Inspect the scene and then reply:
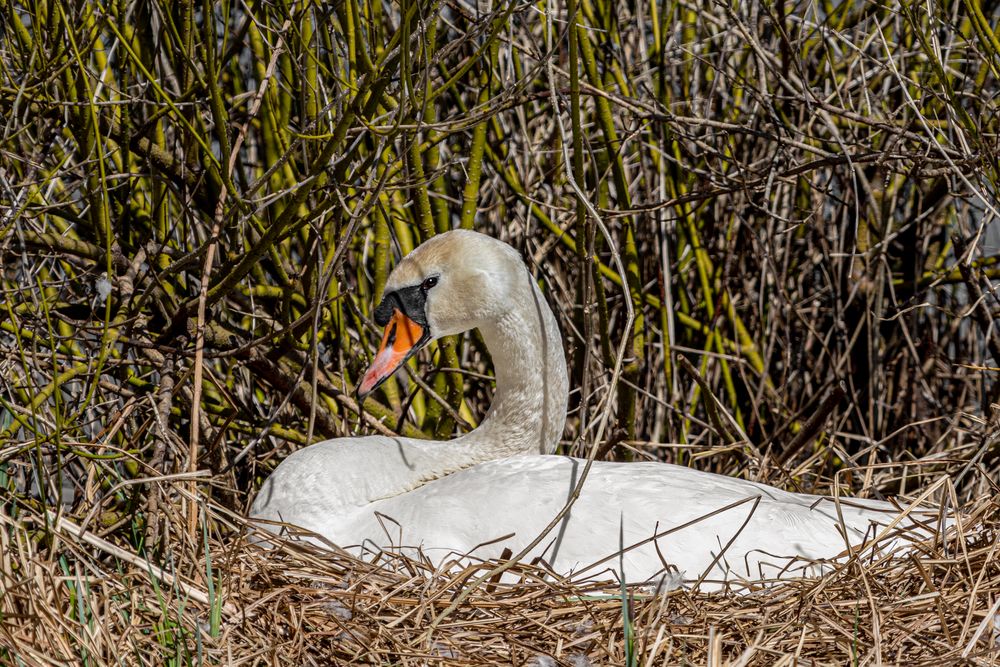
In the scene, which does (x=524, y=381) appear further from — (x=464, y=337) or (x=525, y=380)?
(x=464, y=337)

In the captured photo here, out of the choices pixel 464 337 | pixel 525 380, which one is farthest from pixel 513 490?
pixel 464 337

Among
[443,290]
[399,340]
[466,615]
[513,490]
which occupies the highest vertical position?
[443,290]

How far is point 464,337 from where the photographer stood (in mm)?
4004

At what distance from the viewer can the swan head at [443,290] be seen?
298 centimetres

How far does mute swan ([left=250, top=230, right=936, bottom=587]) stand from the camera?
2537mm

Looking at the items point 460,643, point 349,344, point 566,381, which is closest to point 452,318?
point 566,381

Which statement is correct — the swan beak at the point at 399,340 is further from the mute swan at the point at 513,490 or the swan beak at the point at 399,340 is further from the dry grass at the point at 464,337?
the dry grass at the point at 464,337

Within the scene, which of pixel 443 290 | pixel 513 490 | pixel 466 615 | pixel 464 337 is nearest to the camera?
pixel 466 615

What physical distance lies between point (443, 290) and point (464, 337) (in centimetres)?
101

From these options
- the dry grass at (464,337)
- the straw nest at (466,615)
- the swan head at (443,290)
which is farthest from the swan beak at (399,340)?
the straw nest at (466,615)

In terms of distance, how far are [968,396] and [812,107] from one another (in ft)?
6.13

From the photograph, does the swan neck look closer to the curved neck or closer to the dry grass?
the curved neck

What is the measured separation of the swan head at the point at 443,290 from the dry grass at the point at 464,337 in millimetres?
186

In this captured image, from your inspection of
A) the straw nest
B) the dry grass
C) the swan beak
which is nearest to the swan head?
the swan beak
